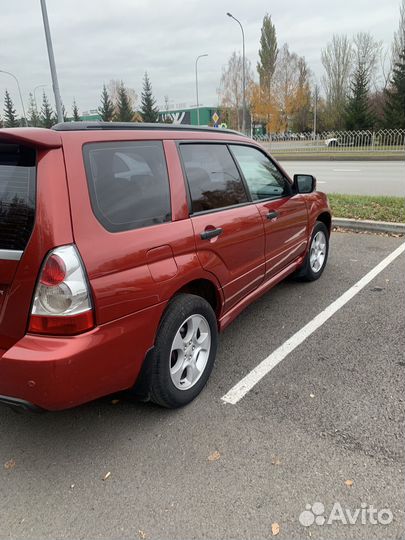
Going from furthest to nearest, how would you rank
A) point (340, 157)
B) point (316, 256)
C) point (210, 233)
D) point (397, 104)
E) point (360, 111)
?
point (360, 111)
point (397, 104)
point (340, 157)
point (316, 256)
point (210, 233)

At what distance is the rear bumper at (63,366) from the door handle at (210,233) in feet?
2.65

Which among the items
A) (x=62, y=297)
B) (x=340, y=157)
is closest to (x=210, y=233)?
(x=62, y=297)

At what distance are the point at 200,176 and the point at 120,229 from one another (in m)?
0.95

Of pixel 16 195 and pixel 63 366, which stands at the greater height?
pixel 16 195

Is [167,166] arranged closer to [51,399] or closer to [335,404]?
[51,399]

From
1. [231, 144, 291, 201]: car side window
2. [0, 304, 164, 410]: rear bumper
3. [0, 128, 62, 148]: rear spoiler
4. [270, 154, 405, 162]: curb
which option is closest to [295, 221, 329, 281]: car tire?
[231, 144, 291, 201]: car side window

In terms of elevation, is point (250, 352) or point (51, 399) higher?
point (51, 399)

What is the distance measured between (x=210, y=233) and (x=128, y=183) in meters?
0.68

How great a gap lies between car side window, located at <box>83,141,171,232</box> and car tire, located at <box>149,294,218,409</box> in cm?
56

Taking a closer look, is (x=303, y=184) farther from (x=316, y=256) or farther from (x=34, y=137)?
(x=34, y=137)

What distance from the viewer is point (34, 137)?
81.2 inches

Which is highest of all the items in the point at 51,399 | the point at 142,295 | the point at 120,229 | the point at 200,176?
the point at 200,176

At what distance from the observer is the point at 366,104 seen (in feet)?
117

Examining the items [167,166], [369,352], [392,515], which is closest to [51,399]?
[167,166]
